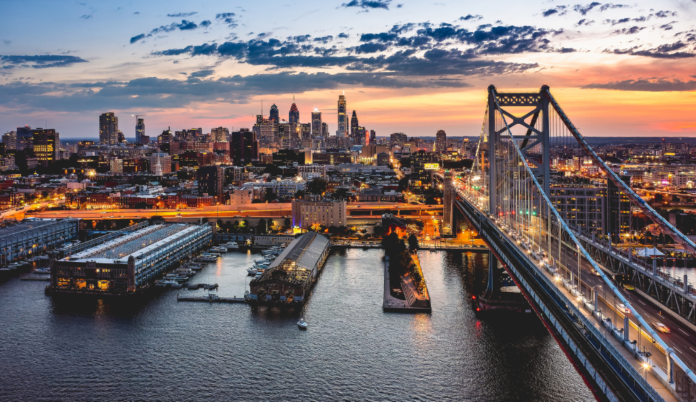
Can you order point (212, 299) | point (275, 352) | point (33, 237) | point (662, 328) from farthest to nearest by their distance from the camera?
point (33, 237), point (212, 299), point (275, 352), point (662, 328)

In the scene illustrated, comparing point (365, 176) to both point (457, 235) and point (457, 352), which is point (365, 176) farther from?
point (457, 352)

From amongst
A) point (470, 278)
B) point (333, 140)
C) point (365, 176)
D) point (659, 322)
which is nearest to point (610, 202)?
point (470, 278)

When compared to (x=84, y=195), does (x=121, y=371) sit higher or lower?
lower

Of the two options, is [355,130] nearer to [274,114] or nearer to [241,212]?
[274,114]

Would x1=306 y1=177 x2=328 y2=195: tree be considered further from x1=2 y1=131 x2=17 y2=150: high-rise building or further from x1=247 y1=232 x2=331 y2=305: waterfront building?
x1=2 y1=131 x2=17 y2=150: high-rise building

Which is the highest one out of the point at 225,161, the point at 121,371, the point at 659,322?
the point at 225,161

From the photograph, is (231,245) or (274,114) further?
(274,114)

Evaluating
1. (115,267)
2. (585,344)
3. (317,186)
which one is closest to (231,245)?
(115,267)
